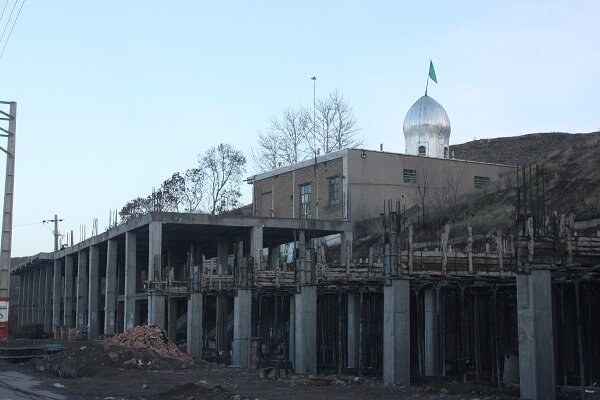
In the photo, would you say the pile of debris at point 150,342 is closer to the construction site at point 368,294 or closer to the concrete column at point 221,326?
the construction site at point 368,294

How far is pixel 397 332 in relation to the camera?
22.9 meters

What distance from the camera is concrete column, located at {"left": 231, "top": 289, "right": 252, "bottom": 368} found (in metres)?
34.2

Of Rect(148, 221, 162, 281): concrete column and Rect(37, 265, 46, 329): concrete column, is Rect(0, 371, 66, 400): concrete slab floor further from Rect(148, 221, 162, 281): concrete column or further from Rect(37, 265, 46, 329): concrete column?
Rect(37, 265, 46, 329): concrete column

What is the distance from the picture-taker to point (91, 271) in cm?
5666

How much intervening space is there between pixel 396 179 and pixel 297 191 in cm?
743

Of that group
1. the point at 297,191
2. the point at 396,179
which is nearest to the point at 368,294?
the point at 396,179

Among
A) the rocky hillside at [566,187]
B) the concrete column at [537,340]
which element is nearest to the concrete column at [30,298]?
the rocky hillside at [566,187]

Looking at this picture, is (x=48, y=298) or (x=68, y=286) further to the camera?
(x=48, y=298)

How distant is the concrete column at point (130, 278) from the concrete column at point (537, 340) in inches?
1250

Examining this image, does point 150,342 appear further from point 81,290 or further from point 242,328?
point 81,290

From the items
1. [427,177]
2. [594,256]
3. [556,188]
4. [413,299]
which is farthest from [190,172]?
[594,256]

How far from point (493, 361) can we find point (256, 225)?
2194 centimetres

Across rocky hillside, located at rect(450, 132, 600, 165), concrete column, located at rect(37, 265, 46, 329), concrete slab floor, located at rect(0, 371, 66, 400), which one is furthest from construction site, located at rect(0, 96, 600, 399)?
rocky hillside, located at rect(450, 132, 600, 165)

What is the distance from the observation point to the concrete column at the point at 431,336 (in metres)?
27.8
